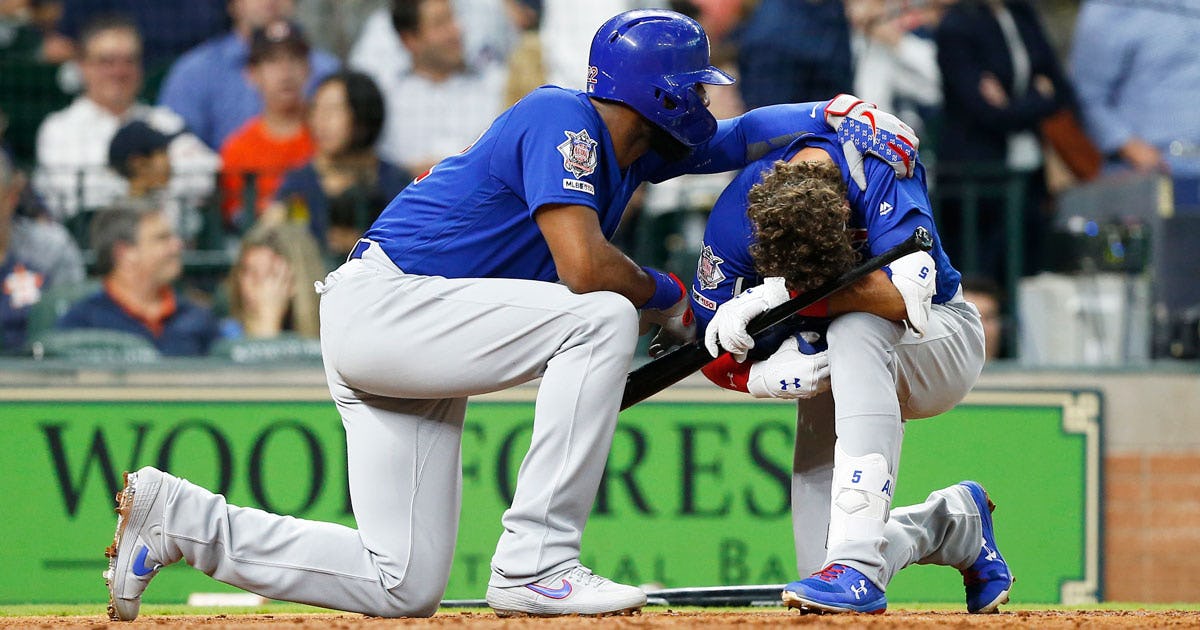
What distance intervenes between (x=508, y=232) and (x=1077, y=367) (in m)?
3.32

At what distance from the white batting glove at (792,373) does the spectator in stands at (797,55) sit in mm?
3562

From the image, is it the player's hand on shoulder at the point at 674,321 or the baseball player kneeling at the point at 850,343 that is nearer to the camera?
the baseball player kneeling at the point at 850,343

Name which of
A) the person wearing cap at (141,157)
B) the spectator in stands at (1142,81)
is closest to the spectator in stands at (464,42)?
the person wearing cap at (141,157)

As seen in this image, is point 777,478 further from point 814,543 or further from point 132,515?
point 132,515

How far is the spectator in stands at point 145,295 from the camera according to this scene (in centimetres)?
626

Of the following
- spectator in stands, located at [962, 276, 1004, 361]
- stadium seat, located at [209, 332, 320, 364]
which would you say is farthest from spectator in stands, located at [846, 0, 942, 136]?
stadium seat, located at [209, 332, 320, 364]

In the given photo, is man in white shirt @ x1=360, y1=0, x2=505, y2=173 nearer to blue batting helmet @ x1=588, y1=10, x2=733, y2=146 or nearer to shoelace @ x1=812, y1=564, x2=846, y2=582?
blue batting helmet @ x1=588, y1=10, x2=733, y2=146

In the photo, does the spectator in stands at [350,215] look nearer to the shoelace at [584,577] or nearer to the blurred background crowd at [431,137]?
the blurred background crowd at [431,137]

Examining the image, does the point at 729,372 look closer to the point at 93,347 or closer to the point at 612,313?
the point at 612,313

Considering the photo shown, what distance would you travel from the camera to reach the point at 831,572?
3330 mm

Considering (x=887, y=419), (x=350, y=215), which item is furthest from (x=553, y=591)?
(x=350, y=215)

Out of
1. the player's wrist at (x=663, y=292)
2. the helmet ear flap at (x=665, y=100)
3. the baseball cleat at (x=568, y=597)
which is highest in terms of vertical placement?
the helmet ear flap at (x=665, y=100)

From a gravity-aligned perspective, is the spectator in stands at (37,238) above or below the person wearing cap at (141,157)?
below

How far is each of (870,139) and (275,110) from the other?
437cm
